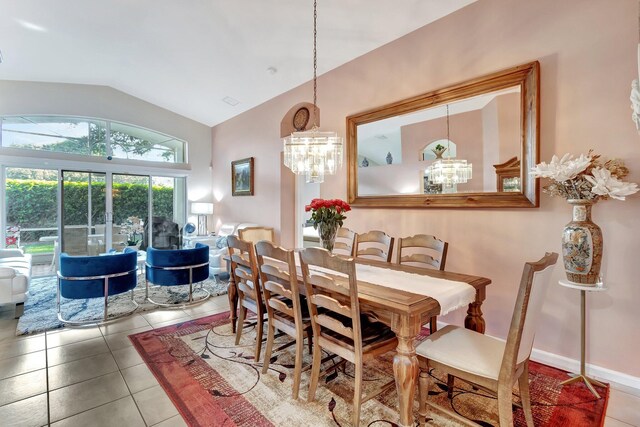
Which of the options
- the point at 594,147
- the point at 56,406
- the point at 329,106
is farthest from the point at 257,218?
the point at 594,147

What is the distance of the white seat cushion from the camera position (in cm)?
155

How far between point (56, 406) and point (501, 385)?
8.70 ft

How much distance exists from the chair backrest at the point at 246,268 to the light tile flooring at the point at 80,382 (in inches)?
35.0

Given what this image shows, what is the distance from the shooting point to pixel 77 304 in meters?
3.97

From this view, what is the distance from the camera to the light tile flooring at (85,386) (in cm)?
187

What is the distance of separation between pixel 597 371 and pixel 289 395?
88.8 inches

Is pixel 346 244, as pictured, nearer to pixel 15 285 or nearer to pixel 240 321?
pixel 240 321

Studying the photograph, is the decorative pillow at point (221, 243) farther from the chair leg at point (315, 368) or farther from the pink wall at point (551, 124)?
the chair leg at point (315, 368)

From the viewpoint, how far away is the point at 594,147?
7.38ft

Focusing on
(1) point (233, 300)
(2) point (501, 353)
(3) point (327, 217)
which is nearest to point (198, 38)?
(3) point (327, 217)

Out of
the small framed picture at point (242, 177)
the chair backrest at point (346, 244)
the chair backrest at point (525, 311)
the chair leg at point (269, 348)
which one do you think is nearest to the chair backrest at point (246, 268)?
the chair leg at point (269, 348)

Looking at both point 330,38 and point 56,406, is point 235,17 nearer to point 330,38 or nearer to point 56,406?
point 330,38

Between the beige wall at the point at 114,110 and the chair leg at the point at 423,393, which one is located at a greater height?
the beige wall at the point at 114,110

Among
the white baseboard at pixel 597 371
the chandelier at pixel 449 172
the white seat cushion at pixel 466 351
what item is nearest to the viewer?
the white seat cushion at pixel 466 351
